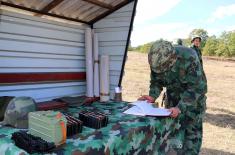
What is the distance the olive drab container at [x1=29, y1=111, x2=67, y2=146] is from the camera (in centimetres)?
176

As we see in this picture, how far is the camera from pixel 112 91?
4223mm

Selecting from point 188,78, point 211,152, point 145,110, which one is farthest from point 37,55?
point 211,152

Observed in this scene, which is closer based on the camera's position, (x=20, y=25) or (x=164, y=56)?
(x=164, y=56)

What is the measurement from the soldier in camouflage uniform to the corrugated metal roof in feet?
4.56

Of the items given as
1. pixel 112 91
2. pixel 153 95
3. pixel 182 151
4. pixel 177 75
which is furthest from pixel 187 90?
pixel 112 91

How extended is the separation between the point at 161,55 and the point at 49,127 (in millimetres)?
1166

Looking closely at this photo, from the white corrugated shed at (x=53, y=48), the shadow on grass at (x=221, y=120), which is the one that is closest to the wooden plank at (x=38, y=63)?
the white corrugated shed at (x=53, y=48)

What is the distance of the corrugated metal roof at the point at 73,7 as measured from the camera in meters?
3.35

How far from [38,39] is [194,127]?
2.14m

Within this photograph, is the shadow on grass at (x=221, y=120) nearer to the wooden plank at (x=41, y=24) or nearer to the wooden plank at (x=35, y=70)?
the wooden plank at (x=35, y=70)

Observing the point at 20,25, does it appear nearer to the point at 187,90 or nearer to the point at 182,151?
the point at 187,90

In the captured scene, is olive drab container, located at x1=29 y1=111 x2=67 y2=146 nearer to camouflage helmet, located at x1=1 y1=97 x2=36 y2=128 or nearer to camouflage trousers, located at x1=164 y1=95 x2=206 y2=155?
camouflage helmet, located at x1=1 y1=97 x2=36 y2=128

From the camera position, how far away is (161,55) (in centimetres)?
244

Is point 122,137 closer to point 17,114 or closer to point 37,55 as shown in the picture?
point 17,114
